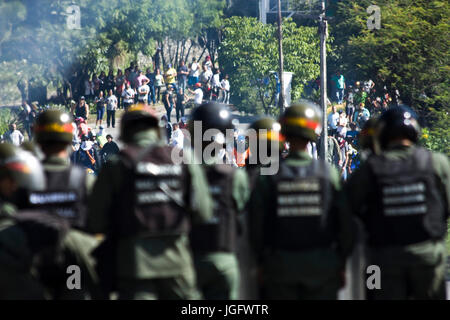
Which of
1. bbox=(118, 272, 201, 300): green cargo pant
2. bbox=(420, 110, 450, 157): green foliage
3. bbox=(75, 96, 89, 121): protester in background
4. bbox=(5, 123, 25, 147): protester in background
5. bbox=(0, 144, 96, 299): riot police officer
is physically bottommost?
bbox=(118, 272, 201, 300): green cargo pant

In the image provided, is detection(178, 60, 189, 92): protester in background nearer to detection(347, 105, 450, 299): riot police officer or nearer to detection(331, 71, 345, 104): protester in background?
detection(331, 71, 345, 104): protester in background

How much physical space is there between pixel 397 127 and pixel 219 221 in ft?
3.82

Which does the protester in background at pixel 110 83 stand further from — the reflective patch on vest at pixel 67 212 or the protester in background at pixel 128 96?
the reflective patch on vest at pixel 67 212

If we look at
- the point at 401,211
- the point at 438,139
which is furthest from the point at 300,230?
the point at 438,139

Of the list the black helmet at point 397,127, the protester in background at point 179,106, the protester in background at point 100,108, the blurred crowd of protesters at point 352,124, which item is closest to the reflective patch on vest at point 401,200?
the black helmet at point 397,127

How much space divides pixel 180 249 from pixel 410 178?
1319mm

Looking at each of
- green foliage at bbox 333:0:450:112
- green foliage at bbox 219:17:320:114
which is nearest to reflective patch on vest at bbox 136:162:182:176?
green foliage at bbox 333:0:450:112

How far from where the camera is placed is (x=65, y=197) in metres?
4.75

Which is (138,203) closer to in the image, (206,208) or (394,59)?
(206,208)

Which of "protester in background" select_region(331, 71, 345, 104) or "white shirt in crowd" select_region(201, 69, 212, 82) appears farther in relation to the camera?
"white shirt in crowd" select_region(201, 69, 212, 82)

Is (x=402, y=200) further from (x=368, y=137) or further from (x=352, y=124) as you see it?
(x=352, y=124)

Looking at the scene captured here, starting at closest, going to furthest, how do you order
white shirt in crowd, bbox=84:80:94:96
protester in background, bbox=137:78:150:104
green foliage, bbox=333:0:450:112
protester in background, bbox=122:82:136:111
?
green foliage, bbox=333:0:450:112
protester in background, bbox=137:78:150:104
protester in background, bbox=122:82:136:111
white shirt in crowd, bbox=84:80:94:96

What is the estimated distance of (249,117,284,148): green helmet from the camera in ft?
18.5
